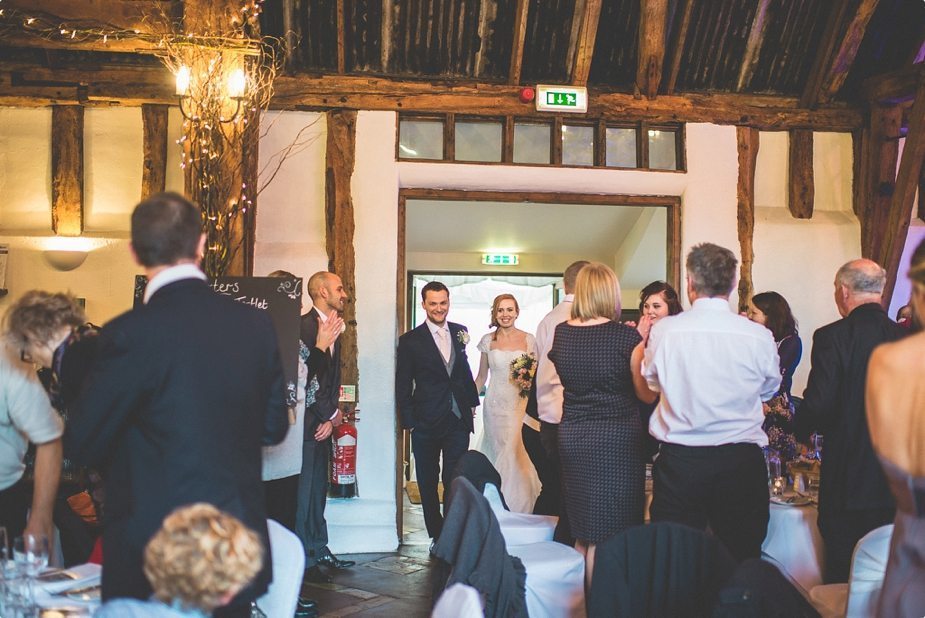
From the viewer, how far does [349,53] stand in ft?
22.0

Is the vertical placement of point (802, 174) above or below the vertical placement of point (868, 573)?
above

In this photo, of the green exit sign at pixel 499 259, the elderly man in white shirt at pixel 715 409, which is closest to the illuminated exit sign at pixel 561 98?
the elderly man in white shirt at pixel 715 409

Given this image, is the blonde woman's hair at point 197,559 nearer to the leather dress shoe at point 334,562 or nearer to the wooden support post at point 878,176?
the leather dress shoe at point 334,562

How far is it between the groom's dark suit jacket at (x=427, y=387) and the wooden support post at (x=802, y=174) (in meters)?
3.04

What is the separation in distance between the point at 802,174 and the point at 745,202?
1.80 feet

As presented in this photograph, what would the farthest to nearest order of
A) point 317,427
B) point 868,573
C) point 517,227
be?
1. point 517,227
2. point 317,427
3. point 868,573

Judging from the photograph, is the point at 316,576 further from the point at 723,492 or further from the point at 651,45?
the point at 651,45

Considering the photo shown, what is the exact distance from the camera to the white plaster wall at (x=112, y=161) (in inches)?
278

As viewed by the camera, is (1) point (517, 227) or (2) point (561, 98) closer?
(2) point (561, 98)

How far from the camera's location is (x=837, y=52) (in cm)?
685

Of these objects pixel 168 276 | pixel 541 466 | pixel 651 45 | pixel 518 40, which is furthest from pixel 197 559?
pixel 651 45

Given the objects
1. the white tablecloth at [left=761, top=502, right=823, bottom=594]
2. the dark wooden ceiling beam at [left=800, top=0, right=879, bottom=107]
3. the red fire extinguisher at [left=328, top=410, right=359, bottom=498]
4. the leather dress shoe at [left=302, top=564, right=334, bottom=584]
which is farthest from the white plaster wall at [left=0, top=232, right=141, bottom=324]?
the dark wooden ceiling beam at [left=800, top=0, right=879, bottom=107]

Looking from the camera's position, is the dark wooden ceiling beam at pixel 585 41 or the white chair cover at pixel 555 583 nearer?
the white chair cover at pixel 555 583

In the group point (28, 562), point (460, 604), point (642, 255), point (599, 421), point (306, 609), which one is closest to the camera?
point (460, 604)
